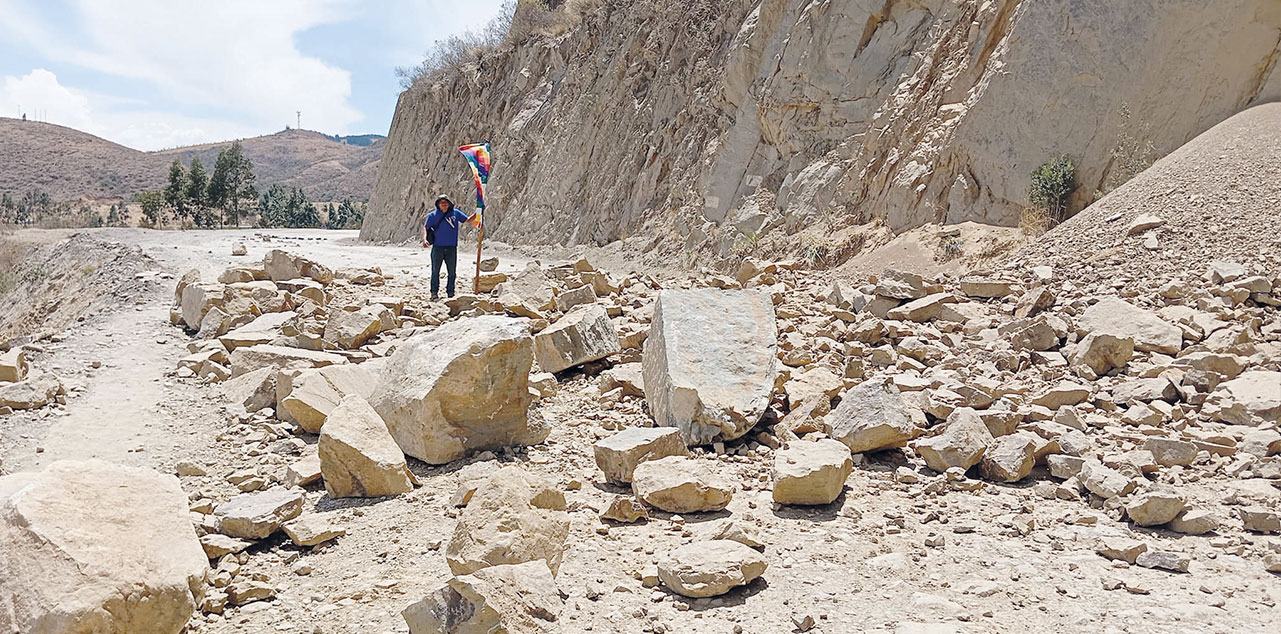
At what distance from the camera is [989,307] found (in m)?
6.83

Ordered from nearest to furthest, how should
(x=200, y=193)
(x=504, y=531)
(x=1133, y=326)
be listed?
(x=504, y=531), (x=1133, y=326), (x=200, y=193)

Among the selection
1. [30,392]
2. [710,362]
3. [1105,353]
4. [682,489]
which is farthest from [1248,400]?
[30,392]

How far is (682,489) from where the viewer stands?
370 centimetres

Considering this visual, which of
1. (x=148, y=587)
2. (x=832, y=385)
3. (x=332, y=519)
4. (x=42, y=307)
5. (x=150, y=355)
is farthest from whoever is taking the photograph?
(x=42, y=307)

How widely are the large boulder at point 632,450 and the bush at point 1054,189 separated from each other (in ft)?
19.8

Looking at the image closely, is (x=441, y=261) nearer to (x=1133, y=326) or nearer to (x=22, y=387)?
(x=22, y=387)

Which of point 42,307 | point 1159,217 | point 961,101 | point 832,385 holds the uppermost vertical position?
A: point 961,101

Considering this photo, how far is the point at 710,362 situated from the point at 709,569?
206 centimetres

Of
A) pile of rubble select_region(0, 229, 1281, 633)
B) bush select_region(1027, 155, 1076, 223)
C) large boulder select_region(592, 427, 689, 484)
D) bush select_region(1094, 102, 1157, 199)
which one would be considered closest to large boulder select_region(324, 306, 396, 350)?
pile of rubble select_region(0, 229, 1281, 633)

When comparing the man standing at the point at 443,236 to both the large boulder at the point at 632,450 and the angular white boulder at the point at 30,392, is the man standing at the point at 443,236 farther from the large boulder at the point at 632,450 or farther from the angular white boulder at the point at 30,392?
the large boulder at the point at 632,450

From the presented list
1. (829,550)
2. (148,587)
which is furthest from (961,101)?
(148,587)

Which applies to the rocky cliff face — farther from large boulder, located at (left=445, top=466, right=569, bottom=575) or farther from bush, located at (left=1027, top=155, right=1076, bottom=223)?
large boulder, located at (left=445, top=466, right=569, bottom=575)

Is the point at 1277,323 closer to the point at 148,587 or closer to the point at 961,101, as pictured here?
the point at 961,101

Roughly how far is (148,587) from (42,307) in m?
13.1
